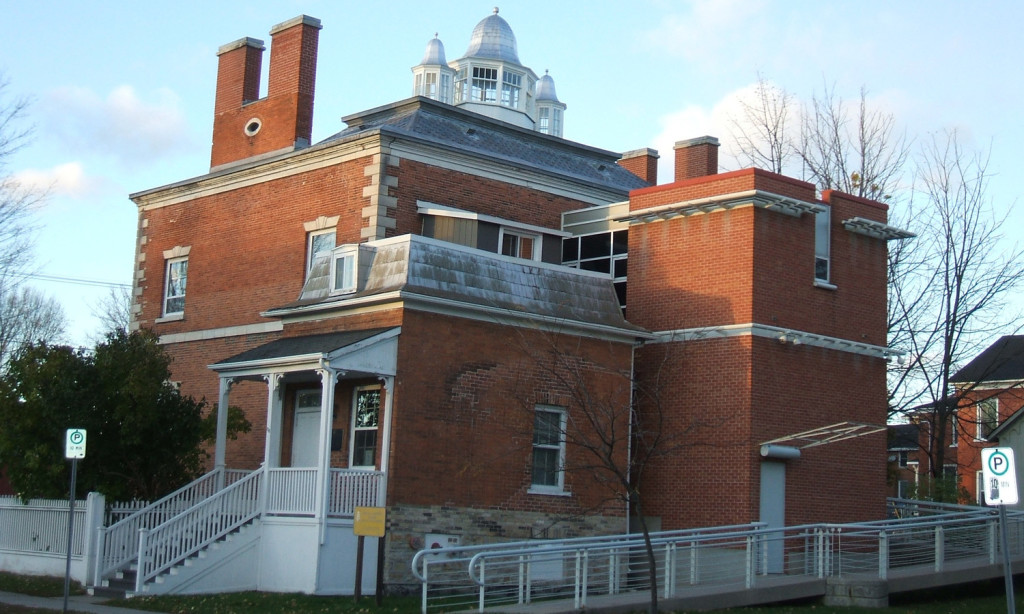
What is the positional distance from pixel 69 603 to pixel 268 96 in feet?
46.9

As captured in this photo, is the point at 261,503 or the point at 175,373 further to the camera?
the point at 175,373

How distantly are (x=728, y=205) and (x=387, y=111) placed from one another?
942 centimetres

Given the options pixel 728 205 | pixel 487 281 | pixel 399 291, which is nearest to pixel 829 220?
pixel 728 205

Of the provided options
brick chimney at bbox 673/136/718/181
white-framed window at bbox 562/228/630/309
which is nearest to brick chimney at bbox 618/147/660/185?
brick chimney at bbox 673/136/718/181

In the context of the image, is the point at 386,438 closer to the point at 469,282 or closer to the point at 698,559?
the point at 469,282

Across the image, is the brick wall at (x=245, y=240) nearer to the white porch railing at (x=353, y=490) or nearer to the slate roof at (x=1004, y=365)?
the white porch railing at (x=353, y=490)

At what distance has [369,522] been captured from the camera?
1916 cm

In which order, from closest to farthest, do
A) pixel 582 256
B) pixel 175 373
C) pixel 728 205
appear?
pixel 728 205 < pixel 582 256 < pixel 175 373

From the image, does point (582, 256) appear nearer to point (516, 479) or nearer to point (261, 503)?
point (516, 479)

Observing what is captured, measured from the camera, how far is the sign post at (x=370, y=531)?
1897 cm

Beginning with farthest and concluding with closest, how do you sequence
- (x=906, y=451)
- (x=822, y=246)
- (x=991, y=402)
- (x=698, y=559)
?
(x=906, y=451)
(x=991, y=402)
(x=822, y=246)
(x=698, y=559)

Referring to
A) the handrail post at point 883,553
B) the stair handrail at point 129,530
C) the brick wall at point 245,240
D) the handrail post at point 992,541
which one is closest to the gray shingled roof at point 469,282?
the brick wall at point 245,240

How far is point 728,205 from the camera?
2428cm

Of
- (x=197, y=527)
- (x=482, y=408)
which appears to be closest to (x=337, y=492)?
(x=197, y=527)
